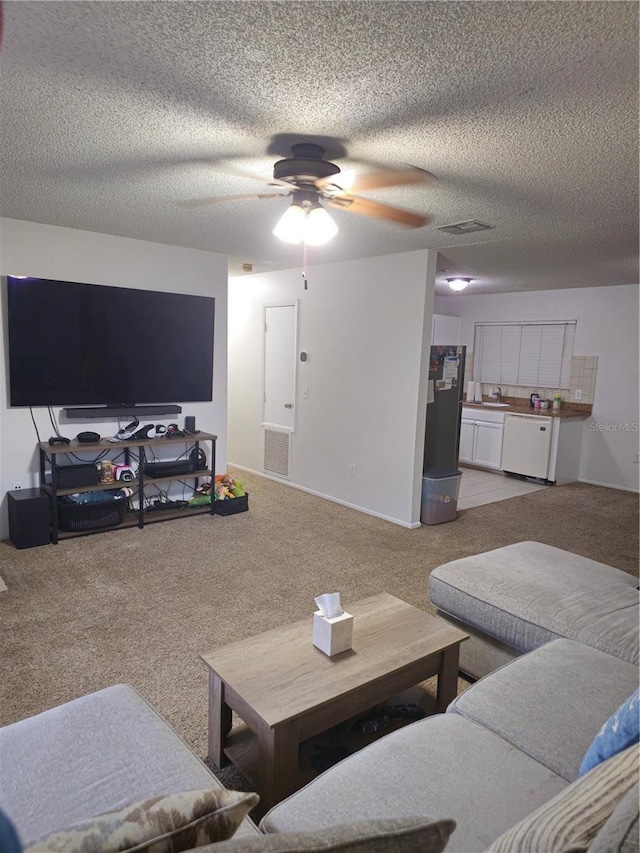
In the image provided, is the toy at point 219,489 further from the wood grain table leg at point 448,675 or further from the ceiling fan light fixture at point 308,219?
the wood grain table leg at point 448,675

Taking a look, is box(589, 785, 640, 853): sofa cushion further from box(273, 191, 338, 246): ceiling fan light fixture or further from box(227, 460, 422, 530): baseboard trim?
box(227, 460, 422, 530): baseboard trim

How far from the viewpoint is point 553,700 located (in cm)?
158

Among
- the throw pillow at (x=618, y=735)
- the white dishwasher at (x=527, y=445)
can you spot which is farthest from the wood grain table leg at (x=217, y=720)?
the white dishwasher at (x=527, y=445)

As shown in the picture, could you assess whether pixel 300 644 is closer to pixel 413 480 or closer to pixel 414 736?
pixel 414 736

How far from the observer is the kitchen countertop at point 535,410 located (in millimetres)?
6332

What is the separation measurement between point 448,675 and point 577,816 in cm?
123

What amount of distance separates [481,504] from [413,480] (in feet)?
4.15

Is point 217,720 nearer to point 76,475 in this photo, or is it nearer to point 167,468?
point 76,475

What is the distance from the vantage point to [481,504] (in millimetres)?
5520

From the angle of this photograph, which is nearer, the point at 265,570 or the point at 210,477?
the point at 265,570

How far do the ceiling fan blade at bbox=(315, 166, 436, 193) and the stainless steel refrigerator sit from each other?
2.35m

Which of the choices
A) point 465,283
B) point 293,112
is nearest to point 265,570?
point 293,112

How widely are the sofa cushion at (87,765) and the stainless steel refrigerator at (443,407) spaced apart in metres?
3.75

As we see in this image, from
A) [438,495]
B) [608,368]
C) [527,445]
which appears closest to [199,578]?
[438,495]
